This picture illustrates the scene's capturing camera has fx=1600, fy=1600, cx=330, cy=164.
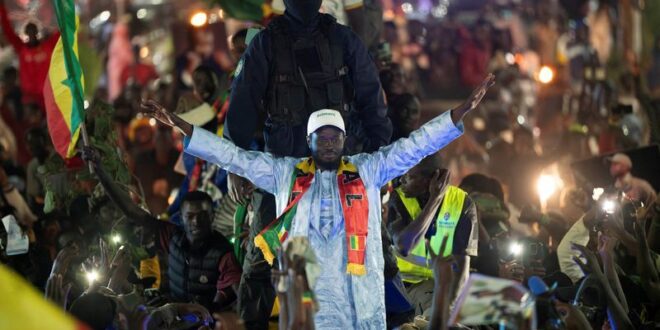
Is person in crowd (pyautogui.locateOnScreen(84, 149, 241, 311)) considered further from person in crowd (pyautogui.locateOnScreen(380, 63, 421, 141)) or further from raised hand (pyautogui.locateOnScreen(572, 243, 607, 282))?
raised hand (pyautogui.locateOnScreen(572, 243, 607, 282))

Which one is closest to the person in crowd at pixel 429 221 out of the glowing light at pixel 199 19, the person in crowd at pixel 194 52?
the person in crowd at pixel 194 52

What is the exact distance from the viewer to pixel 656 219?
1222cm

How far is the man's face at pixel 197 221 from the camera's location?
1164 centimetres

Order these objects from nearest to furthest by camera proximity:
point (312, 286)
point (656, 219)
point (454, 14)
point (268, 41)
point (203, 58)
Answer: point (312, 286), point (268, 41), point (656, 219), point (203, 58), point (454, 14)

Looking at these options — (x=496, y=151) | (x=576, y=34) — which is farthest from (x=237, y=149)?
(x=576, y=34)

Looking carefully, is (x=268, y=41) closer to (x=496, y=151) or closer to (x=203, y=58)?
(x=496, y=151)

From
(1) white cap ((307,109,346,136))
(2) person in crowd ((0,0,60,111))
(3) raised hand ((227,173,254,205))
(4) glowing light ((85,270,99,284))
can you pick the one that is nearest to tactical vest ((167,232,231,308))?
(3) raised hand ((227,173,254,205))

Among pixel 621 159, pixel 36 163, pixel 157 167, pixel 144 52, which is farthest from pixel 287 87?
pixel 144 52

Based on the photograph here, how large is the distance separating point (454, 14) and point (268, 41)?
63.0ft

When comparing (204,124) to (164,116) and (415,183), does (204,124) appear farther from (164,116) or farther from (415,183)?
(164,116)

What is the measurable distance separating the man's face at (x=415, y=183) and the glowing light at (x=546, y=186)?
3.29m

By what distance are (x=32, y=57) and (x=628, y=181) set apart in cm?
731

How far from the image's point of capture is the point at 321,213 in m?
9.84

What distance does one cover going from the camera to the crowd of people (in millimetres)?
9695
